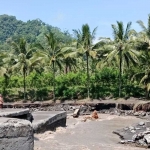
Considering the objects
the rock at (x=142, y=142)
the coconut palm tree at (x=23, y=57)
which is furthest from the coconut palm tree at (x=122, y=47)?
the rock at (x=142, y=142)

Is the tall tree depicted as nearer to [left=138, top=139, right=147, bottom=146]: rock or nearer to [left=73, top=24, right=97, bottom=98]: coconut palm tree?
[left=73, top=24, right=97, bottom=98]: coconut palm tree

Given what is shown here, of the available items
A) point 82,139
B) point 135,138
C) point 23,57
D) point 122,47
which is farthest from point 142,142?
point 23,57

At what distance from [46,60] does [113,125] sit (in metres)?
14.6

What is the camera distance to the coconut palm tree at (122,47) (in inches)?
1348

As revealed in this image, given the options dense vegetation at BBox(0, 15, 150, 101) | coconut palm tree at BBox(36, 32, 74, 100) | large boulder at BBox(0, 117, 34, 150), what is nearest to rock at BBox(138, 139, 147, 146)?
large boulder at BBox(0, 117, 34, 150)

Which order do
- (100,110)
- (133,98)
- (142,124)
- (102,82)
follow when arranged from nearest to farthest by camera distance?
(142,124)
(100,110)
(133,98)
(102,82)

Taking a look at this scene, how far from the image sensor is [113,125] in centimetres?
2336

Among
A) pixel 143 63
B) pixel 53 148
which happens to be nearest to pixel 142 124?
pixel 53 148

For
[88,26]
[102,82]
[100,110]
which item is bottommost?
[100,110]

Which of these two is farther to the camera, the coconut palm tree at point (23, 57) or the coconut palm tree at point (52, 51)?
the coconut palm tree at point (23, 57)

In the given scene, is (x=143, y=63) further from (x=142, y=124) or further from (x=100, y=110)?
(x=142, y=124)

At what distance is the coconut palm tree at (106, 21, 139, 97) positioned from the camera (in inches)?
1348

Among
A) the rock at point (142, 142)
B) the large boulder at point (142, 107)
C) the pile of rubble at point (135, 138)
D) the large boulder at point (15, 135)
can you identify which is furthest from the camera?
the large boulder at point (142, 107)

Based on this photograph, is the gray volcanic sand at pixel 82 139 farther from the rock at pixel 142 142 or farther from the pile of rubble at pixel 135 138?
the rock at pixel 142 142
